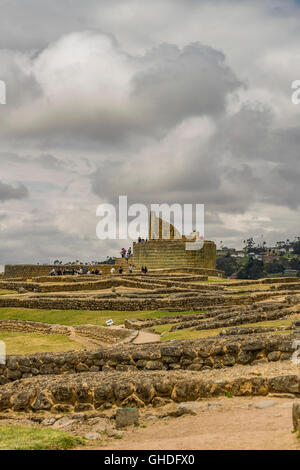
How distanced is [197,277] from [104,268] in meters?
16.0

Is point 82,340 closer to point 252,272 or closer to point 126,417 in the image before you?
point 126,417

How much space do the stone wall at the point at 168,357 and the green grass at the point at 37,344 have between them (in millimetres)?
4506

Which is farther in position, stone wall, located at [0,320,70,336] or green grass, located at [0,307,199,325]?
green grass, located at [0,307,199,325]

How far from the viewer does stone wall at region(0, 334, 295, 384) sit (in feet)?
35.9

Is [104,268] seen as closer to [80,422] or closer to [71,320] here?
[71,320]

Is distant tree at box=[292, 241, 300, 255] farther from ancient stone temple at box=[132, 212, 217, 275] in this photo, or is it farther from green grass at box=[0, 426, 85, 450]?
green grass at box=[0, 426, 85, 450]

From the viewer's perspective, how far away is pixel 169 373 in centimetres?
997

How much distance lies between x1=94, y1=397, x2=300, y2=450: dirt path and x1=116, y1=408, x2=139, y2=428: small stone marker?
23 centimetres

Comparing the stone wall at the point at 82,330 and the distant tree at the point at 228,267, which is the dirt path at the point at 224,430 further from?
the distant tree at the point at 228,267

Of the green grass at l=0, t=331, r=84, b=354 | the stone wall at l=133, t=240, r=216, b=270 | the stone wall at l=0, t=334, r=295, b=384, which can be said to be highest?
the stone wall at l=133, t=240, r=216, b=270

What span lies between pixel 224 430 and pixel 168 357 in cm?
432

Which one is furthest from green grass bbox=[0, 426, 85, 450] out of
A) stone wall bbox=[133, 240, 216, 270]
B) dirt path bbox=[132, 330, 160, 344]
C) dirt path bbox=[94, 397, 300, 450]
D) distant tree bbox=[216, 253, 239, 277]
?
distant tree bbox=[216, 253, 239, 277]

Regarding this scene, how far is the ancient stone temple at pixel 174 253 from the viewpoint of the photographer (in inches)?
2399

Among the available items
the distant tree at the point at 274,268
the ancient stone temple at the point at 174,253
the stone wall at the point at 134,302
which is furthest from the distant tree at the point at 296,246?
the stone wall at the point at 134,302
